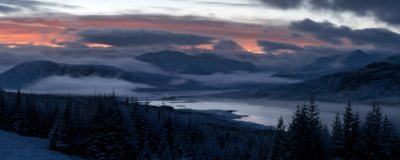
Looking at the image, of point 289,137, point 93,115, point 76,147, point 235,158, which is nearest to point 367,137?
point 289,137

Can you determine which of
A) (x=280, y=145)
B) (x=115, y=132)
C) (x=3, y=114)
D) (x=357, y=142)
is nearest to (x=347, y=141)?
(x=357, y=142)

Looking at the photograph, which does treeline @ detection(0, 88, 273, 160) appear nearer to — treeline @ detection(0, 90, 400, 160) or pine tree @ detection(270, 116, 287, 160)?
treeline @ detection(0, 90, 400, 160)

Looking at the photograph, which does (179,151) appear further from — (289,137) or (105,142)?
(289,137)

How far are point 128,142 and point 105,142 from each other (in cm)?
401

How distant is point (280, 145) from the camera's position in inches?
1603

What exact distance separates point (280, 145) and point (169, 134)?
2941cm

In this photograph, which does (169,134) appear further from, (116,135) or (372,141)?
(372,141)

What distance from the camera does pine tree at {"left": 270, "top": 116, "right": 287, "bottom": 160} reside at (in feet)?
131

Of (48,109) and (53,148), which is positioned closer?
(53,148)

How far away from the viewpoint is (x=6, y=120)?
7306 cm

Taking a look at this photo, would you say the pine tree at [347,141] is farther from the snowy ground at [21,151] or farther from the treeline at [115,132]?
the snowy ground at [21,151]

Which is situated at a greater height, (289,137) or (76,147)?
(289,137)

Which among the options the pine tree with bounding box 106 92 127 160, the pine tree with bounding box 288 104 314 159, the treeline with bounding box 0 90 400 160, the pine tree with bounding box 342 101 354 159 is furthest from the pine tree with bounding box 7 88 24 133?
the pine tree with bounding box 342 101 354 159

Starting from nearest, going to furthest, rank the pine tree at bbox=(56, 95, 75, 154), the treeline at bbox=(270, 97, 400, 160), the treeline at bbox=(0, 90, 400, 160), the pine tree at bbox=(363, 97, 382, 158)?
the pine tree at bbox=(363, 97, 382, 158) < the treeline at bbox=(270, 97, 400, 160) < the treeline at bbox=(0, 90, 400, 160) < the pine tree at bbox=(56, 95, 75, 154)
